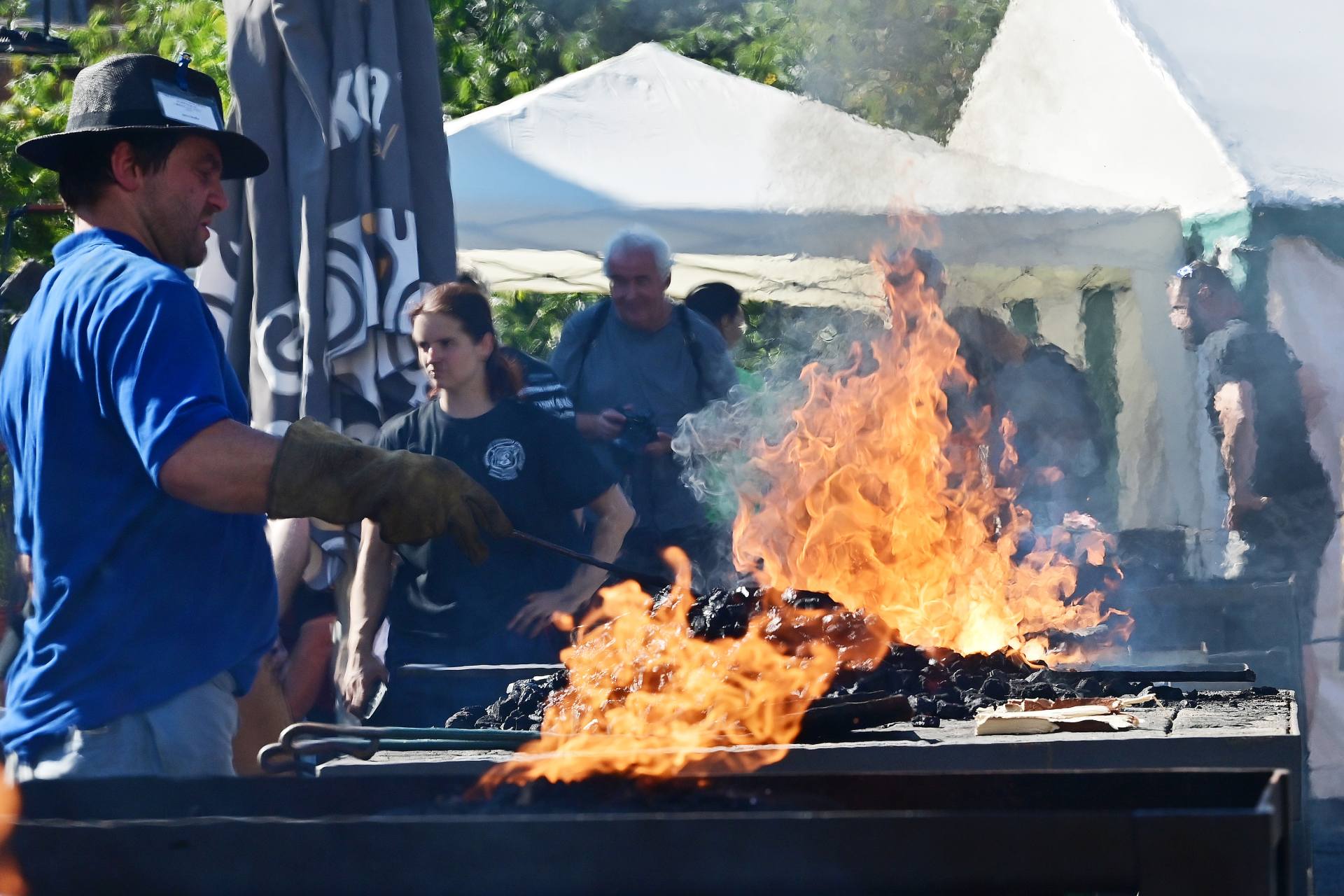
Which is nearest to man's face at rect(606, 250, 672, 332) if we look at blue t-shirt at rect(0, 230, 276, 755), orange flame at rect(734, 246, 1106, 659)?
orange flame at rect(734, 246, 1106, 659)

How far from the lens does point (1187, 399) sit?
7.55m

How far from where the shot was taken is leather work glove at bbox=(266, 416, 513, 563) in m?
2.49

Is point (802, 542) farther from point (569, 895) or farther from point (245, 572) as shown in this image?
point (569, 895)

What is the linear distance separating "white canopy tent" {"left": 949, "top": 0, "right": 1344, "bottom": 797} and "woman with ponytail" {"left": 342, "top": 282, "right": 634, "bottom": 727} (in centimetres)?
351

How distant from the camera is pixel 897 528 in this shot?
465 cm

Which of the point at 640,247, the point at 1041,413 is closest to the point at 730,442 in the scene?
the point at 640,247

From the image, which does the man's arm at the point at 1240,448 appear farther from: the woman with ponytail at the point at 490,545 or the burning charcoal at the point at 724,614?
the burning charcoal at the point at 724,614

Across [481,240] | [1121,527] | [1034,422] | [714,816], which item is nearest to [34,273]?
[481,240]

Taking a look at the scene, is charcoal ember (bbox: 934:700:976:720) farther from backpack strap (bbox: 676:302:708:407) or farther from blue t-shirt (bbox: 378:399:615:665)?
backpack strap (bbox: 676:302:708:407)

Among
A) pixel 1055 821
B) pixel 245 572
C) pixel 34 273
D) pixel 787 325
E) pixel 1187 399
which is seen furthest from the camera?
pixel 787 325

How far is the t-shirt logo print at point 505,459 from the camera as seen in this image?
479cm

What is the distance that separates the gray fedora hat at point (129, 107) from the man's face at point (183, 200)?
46 mm

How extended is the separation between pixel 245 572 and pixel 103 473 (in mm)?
329

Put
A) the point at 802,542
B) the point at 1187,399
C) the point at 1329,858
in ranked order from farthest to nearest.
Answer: the point at 1187,399 < the point at 1329,858 < the point at 802,542
